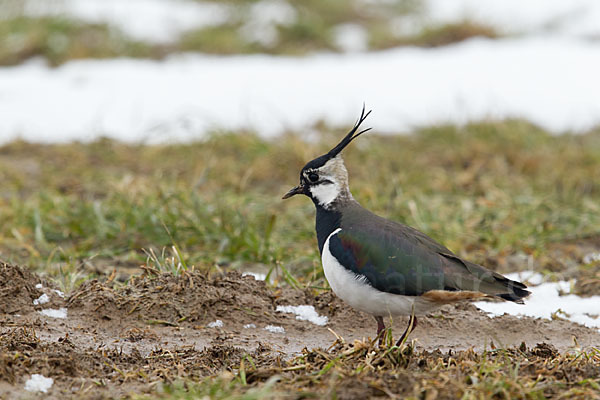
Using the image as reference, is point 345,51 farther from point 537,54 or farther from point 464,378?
point 464,378

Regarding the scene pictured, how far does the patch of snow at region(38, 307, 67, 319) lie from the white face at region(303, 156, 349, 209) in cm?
141

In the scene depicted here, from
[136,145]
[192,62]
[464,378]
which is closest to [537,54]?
[192,62]

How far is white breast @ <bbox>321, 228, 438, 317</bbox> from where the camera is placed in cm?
347

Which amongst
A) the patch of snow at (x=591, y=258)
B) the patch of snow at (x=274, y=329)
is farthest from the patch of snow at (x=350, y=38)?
the patch of snow at (x=274, y=329)

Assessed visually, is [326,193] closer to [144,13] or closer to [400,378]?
[400,378]

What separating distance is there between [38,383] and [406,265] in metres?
1.62

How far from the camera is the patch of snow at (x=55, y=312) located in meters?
3.88

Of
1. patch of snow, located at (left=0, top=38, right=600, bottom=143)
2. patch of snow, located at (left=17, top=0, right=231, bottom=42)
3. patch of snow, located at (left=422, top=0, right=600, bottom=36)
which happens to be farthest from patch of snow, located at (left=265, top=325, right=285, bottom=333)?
patch of snow, located at (left=422, top=0, right=600, bottom=36)

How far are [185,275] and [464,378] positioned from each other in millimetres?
1730

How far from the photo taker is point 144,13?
1160 cm

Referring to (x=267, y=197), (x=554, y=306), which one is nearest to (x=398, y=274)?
(x=554, y=306)

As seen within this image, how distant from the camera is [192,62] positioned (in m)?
10.3

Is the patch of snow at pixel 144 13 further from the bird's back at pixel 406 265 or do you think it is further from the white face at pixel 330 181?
the bird's back at pixel 406 265

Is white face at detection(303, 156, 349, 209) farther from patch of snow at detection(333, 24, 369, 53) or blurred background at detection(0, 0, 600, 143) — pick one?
patch of snow at detection(333, 24, 369, 53)
